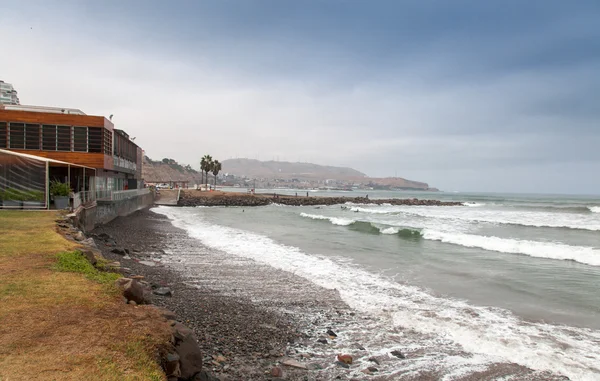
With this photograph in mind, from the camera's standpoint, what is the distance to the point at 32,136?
24953mm

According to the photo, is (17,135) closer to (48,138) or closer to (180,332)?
(48,138)

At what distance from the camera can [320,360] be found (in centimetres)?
623

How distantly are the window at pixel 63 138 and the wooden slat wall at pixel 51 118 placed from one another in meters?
0.35

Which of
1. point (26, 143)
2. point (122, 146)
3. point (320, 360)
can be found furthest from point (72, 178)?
point (320, 360)

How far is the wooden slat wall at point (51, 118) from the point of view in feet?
80.2

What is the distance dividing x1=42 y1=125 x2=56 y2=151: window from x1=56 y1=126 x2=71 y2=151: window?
23cm

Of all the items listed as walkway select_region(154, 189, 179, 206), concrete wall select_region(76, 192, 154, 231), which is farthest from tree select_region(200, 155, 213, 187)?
concrete wall select_region(76, 192, 154, 231)

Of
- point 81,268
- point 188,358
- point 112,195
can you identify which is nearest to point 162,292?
point 81,268

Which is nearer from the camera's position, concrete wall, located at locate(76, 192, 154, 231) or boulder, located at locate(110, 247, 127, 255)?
boulder, located at locate(110, 247, 127, 255)

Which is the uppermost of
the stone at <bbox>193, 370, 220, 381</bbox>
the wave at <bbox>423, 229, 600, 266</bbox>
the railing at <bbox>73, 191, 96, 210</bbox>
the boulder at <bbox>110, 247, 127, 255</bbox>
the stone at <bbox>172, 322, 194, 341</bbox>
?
the railing at <bbox>73, 191, 96, 210</bbox>

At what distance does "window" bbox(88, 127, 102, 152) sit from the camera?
2620 cm

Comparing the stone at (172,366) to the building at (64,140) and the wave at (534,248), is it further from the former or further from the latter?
the building at (64,140)

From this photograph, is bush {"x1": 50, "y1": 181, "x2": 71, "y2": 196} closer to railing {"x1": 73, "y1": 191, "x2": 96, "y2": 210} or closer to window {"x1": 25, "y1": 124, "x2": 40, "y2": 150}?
railing {"x1": 73, "y1": 191, "x2": 96, "y2": 210}

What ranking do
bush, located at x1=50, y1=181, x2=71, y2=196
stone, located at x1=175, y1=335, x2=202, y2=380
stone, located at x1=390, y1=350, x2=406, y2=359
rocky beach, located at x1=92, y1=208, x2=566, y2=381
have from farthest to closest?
bush, located at x1=50, y1=181, x2=71, y2=196, stone, located at x1=390, y1=350, x2=406, y2=359, rocky beach, located at x1=92, y1=208, x2=566, y2=381, stone, located at x1=175, y1=335, x2=202, y2=380
